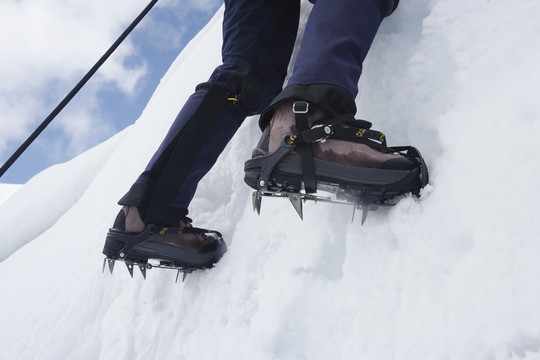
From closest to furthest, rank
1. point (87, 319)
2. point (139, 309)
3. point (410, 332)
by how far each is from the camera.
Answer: point (410, 332) → point (139, 309) → point (87, 319)

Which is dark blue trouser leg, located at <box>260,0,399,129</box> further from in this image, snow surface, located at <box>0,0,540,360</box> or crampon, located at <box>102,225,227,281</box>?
crampon, located at <box>102,225,227,281</box>

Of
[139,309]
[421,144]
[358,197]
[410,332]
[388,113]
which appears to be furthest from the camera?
[139,309]

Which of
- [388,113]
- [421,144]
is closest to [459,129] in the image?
[421,144]

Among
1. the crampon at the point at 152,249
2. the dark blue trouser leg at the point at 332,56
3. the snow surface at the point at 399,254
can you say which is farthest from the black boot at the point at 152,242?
the dark blue trouser leg at the point at 332,56

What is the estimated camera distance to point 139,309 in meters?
1.59

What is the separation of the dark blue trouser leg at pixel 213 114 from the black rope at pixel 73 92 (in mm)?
354

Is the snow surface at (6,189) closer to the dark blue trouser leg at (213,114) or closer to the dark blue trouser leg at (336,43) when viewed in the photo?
the dark blue trouser leg at (213,114)

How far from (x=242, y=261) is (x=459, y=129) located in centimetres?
85

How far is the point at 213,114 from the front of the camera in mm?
1284

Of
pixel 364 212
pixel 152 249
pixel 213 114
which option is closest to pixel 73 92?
pixel 213 114

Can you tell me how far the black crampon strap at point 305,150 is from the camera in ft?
3.07

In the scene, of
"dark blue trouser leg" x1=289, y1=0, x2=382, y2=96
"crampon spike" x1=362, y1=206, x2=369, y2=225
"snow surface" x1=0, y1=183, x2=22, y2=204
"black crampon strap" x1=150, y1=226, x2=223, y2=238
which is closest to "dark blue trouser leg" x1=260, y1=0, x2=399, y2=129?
"dark blue trouser leg" x1=289, y1=0, x2=382, y2=96

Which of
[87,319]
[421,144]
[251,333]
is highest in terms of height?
[421,144]

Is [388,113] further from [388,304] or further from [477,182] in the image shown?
[388,304]
